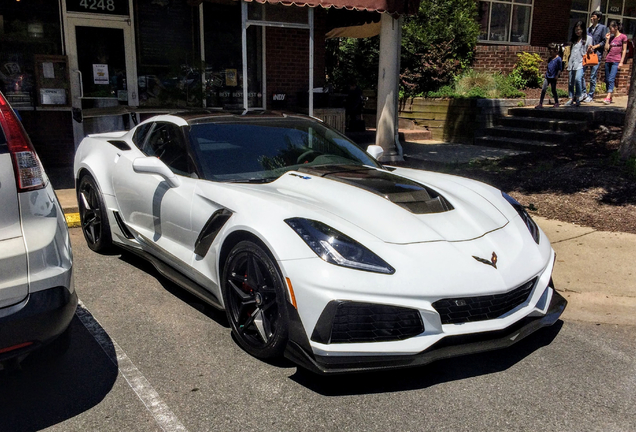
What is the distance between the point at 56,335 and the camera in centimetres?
295

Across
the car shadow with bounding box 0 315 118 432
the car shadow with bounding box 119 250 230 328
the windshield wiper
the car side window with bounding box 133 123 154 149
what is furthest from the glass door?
the car shadow with bounding box 0 315 118 432

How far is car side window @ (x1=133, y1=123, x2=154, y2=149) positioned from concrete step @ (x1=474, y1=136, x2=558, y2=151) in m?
7.73

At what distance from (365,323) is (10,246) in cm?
177

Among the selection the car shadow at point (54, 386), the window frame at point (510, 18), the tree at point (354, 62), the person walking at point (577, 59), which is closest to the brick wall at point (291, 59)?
the tree at point (354, 62)

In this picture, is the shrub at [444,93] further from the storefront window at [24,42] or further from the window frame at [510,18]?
the storefront window at [24,42]

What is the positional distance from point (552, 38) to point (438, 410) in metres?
18.0

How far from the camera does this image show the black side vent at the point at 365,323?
3049 millimetres

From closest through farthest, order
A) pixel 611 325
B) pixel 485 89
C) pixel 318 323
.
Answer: pixel 318 323
pixel 611 325
pixel 485 89

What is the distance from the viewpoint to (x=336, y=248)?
10.6 ft

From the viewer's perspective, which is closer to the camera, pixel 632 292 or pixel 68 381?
pixel 68 381

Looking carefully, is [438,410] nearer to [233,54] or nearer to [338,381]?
[338,381]

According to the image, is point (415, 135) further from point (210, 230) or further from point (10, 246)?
point (10, 246)

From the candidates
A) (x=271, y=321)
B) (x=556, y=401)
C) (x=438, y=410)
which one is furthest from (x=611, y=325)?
(x=271, y=321)

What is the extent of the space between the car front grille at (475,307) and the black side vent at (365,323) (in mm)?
163
